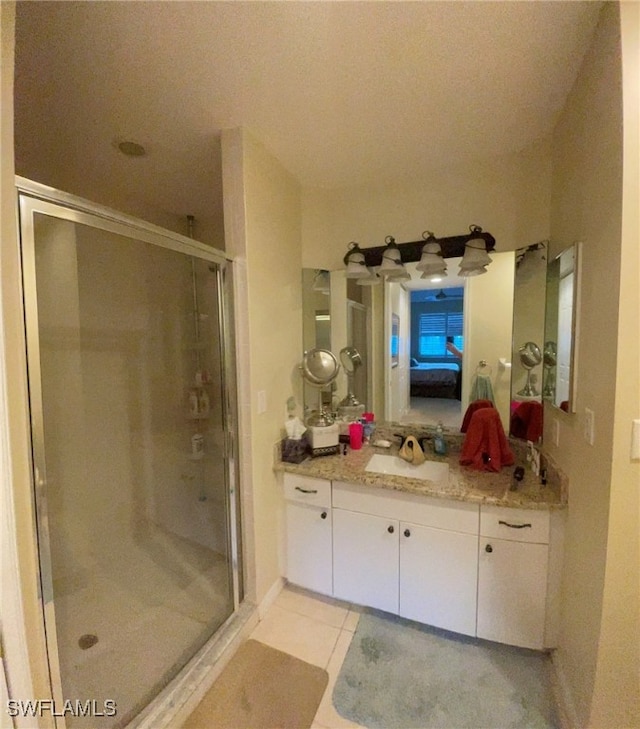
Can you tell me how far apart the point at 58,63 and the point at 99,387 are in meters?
1.42

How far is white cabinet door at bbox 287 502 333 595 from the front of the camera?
62.8 inches

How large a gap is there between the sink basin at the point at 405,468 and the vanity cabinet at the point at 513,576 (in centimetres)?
34

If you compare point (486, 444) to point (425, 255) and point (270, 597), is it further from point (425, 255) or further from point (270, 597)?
point (270, 597)

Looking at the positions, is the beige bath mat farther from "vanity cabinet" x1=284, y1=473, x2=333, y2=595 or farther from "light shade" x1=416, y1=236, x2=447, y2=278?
"light shade" x1=416, y1=236, x2=447, y2=278

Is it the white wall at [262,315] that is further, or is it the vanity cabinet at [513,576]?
the white wall at [262,315]

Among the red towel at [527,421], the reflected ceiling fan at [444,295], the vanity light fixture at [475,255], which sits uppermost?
the vanity light fixture at [475,255]

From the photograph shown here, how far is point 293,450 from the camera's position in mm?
1697

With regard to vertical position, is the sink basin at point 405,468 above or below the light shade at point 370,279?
below

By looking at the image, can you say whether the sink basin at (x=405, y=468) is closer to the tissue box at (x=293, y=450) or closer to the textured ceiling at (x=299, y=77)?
the tissue box at (x=293, y=450)

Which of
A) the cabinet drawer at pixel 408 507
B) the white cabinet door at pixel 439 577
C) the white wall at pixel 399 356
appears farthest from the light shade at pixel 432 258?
the white cabinet door at pixel 439 577

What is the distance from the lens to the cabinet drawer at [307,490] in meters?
1.57

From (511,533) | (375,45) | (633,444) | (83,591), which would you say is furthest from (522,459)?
(83,591)

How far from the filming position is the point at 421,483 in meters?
1.39

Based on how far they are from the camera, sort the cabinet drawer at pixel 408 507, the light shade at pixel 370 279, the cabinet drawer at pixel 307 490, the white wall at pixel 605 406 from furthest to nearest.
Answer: the light shade at pixel 370 279 → the cabinet drawer at pixel 307 490 → the cabinet drawer at pixel 408 507 → the white wall at pixel 605 406
